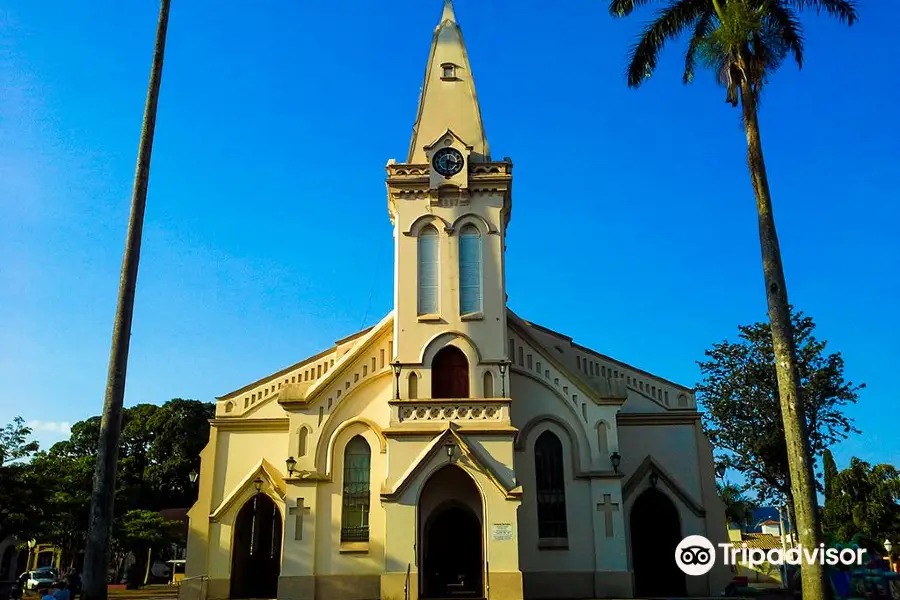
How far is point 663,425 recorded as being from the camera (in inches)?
1128

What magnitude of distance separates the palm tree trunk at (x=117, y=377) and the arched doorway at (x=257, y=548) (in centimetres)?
1388

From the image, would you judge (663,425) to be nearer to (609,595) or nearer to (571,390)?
(571,390)

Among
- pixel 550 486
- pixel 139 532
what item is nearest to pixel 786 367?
pixel 550 486

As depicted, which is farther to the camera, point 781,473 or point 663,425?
point 781,473

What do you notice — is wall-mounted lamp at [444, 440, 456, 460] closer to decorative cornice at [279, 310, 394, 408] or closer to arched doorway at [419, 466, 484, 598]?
arched doorway at [419, 466, 484, 598]

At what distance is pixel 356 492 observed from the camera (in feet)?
83.4

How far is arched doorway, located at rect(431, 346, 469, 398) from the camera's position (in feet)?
82.8

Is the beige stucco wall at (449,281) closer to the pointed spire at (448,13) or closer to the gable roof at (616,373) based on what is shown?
the gable roof at (616,373)

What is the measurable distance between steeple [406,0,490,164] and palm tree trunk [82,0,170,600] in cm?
1291

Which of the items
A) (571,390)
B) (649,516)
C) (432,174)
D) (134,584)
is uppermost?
(432,174)

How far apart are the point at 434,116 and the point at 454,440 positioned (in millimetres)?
12471

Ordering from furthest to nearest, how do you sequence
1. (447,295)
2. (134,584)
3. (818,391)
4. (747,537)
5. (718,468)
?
(747,537), (134,584), (718,468), (818,391), (447,295)

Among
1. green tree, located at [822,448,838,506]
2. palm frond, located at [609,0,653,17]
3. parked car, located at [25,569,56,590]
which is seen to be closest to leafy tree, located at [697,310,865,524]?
green tree, located at [822,448,838,506]

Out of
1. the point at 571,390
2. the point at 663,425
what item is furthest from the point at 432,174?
the point at 663,425
